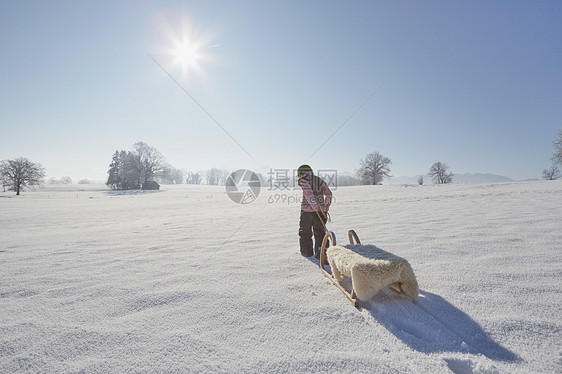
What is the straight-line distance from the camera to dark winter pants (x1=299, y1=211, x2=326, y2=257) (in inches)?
173

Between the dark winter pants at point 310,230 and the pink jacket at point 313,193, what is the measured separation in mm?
164

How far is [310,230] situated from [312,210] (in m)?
0.42

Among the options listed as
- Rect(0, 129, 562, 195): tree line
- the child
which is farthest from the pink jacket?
Rect(0, 129, 562, 195): tree line

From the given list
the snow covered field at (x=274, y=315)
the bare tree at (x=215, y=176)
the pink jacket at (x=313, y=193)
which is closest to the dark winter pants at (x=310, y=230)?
the pink jacket at (x=313, y=193)

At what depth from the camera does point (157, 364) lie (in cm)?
173

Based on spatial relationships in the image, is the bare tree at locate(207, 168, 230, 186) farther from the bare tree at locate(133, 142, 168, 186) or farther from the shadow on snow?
the shadow on snow

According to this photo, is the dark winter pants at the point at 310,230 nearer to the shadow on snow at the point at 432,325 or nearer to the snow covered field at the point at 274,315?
the snow covered field at the point at 274,315

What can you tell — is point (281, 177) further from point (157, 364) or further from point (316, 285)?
point (157, 364)

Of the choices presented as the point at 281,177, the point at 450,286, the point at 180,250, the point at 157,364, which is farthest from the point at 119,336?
the point at 281,177

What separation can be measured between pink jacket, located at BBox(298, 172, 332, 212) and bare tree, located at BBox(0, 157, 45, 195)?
61.0 metres

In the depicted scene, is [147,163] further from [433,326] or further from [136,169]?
[433,326]

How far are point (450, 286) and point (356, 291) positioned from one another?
1531 mm

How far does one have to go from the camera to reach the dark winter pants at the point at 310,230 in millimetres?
4402

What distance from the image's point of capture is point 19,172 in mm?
41531
